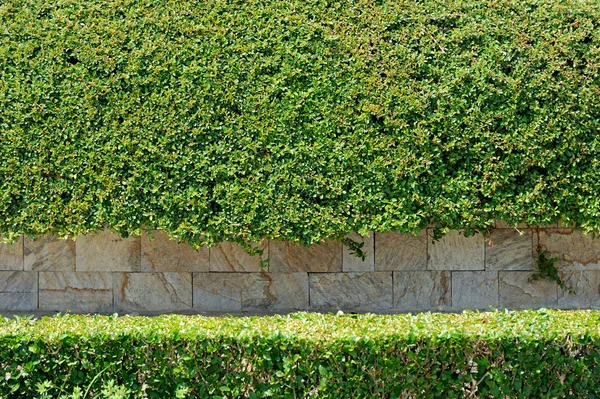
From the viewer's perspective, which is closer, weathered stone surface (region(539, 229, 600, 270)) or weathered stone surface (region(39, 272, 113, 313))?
weathered stone surface (region(539, 229, 600, 270))

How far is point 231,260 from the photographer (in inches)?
245

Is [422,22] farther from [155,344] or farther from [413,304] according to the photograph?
[155,344]

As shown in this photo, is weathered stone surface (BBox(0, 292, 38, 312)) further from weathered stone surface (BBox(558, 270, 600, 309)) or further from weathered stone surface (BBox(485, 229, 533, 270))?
weathered stone surface (BBox(558, 270, 600, 309))

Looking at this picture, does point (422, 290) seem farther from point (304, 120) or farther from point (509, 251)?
point (304, 120)

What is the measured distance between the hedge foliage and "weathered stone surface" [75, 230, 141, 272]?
1.89ft

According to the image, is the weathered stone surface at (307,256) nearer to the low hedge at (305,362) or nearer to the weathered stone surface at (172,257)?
the weathered stone surface at (172,257)

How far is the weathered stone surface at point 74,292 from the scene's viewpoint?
6.29m

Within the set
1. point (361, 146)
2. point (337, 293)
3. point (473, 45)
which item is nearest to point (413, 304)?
point (337, 293)

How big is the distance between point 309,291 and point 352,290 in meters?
0.44

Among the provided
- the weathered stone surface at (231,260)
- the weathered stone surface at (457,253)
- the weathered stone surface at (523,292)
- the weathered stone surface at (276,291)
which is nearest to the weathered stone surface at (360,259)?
the weathered stone surface at (276,291)

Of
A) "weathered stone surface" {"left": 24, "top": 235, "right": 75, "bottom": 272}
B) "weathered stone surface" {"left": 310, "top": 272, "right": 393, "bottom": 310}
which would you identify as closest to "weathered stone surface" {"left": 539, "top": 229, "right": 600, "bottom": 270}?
"weathered stone surface" {"left": 310, "top": 272, "right": 393, "bottom": 310}

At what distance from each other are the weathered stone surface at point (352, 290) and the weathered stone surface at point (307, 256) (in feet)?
0.34

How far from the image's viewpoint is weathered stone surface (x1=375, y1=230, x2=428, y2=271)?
6.16 metres

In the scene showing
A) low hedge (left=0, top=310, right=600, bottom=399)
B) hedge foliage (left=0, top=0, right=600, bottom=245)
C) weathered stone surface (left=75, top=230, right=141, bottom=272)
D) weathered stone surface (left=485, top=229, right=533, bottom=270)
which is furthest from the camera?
weathered stone surface (left=75, top=230, right=141, bottom=272)
